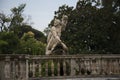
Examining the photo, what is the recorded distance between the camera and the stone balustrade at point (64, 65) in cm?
1263

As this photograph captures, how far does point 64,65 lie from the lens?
1381 centimetres

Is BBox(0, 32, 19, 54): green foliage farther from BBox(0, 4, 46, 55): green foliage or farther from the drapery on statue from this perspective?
the drapery on statue

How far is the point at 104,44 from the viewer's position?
2938 centimetres

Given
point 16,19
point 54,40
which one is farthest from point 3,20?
point 54,40

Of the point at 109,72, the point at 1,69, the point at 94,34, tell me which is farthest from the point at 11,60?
the point at 94,34

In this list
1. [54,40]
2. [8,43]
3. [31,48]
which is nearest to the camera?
[54,40]

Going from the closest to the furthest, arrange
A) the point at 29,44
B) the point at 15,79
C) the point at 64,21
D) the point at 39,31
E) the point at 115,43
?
the point at 15,79, the point at 64,21, the point at 115,43, the point at 29,44, the point at 39,31

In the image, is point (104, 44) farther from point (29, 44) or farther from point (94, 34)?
point (29, 44)

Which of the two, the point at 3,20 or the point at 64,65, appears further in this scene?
the point at 3,20

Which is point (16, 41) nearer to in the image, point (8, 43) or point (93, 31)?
point (8, 43)

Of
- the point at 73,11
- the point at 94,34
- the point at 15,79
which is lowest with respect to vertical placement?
the point at 15,79

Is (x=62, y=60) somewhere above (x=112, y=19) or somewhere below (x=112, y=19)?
below

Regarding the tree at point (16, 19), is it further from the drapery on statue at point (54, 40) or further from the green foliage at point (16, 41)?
the drapery on statue at point (54, 40)

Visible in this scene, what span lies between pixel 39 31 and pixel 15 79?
43320 mm
